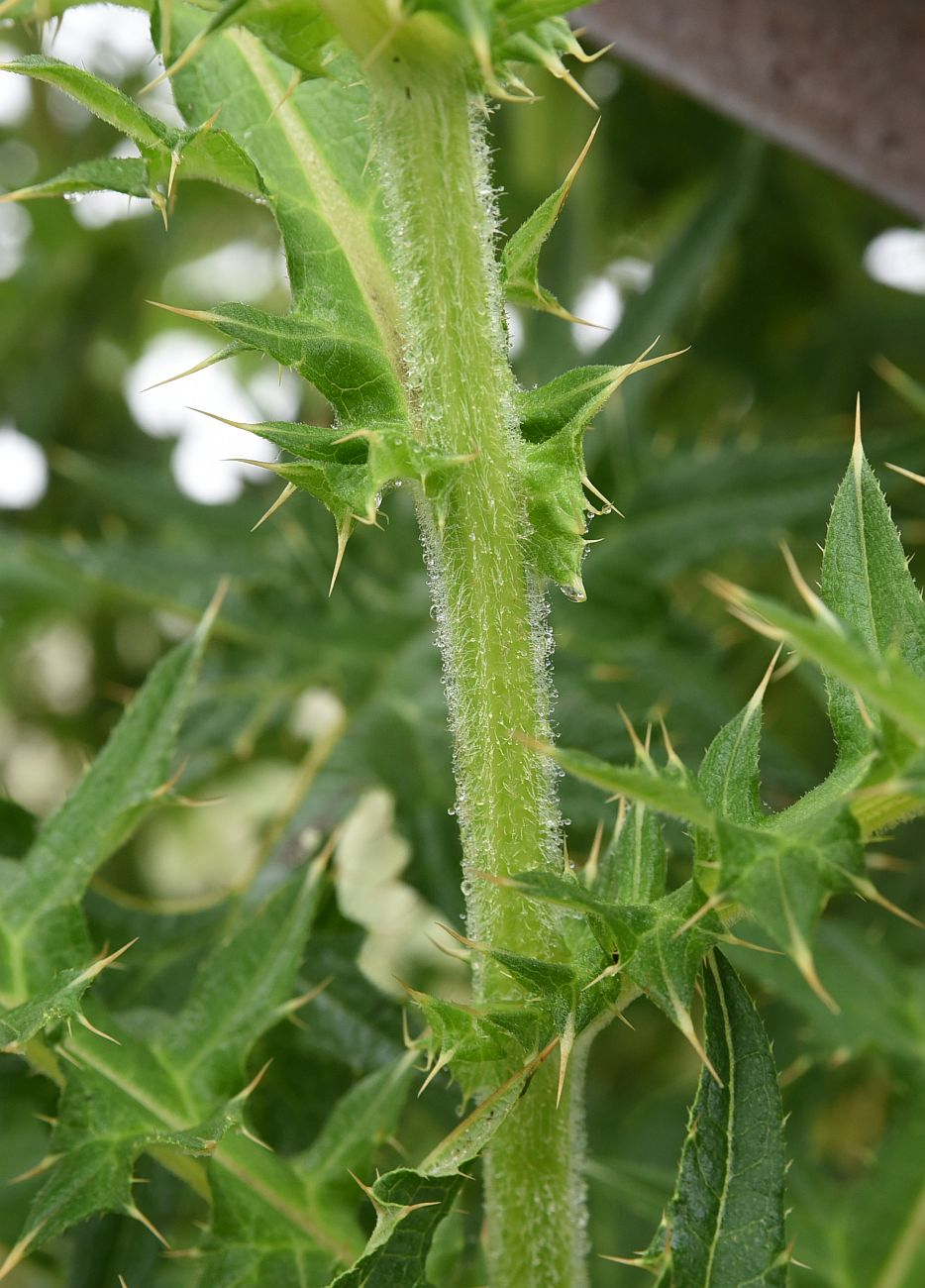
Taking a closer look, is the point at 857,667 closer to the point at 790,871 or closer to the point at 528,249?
the point at 790,871

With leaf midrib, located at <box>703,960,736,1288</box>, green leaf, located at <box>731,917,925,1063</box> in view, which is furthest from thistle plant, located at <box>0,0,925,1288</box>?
green leaf, located at <box>731,917,925,1063</box>

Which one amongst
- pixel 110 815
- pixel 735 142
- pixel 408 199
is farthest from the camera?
pixel 735 142

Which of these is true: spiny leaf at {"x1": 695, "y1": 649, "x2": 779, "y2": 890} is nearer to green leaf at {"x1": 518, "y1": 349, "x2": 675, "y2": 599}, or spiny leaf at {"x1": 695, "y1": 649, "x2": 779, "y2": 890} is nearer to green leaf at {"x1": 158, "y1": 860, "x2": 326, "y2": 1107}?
green leaf at {"x1": 518, "y1": 349, "x2": 675, "y2": 599}

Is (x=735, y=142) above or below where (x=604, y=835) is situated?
above

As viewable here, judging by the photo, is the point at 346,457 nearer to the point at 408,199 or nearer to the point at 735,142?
the point at 408,199

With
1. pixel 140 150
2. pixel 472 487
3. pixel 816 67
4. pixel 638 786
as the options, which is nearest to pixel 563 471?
pixel 472 487

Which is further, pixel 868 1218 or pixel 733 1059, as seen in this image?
pixel 868 1218

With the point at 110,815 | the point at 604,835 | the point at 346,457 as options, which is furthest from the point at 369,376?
the point at 604,835
